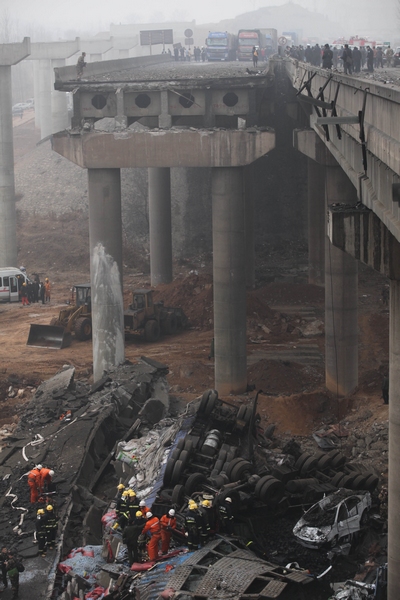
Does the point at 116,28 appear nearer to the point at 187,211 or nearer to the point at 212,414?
the point at 187,211

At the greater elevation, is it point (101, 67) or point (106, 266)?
point (101, 67)

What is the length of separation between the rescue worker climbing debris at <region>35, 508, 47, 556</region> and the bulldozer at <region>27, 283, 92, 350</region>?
65.5ft

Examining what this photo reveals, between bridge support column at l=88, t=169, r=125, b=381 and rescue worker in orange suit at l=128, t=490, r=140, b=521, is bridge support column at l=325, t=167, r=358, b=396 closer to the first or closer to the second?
bridge support column at l=88, t=169, r=125, b=381

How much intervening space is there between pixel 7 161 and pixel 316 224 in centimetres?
1765

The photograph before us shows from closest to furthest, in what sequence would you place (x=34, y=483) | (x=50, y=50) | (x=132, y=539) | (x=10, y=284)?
(x=132, y=539), (x=34, y=483), (x=10, y=284), (x=50, y=50)

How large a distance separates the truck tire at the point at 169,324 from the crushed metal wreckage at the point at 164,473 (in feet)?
40.5

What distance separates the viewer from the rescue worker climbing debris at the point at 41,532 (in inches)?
771

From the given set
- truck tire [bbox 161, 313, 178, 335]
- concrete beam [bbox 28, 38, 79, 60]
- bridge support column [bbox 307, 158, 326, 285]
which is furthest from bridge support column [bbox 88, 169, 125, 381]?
concrete beam [bbox 28, 38, 79, 60]

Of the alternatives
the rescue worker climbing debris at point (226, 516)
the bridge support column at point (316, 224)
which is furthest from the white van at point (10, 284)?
A: the rescue worker climbing debris at point (226, 516)

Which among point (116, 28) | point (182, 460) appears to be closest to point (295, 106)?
point (182, 460)

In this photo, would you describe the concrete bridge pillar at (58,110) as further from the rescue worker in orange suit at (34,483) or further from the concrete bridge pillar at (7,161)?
the rescue worker in orange suit at (34,483)

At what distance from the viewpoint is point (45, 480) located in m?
21.9

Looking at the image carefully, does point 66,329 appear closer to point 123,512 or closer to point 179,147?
point 179,147

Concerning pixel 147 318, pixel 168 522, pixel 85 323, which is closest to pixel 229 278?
pixel 147 318
